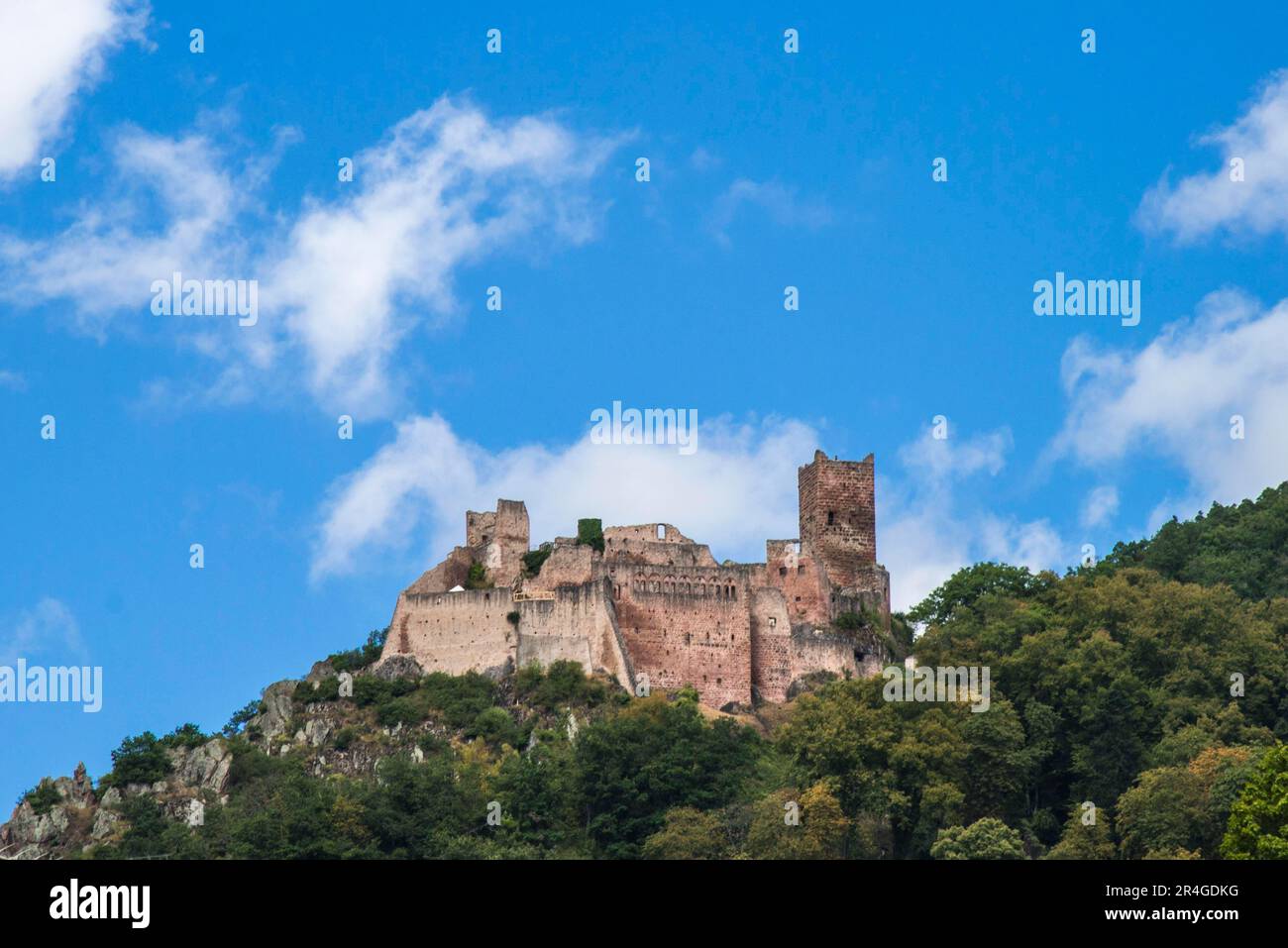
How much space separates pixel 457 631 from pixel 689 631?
854 centimetres

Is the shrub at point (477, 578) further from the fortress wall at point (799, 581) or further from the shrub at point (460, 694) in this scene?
the fortress wall at point (799, 581)

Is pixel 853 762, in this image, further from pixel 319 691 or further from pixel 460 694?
pixel 319 691

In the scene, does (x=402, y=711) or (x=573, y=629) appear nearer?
(x=402, y=711)

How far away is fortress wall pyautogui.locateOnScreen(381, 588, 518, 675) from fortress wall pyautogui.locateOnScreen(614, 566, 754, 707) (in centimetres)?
440

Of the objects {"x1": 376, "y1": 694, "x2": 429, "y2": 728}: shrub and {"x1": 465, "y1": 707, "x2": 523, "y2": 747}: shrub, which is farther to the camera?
{"x1": 376, "y1": 694, "x2": 429, "y2": 728}: shrub

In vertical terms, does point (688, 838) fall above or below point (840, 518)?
below

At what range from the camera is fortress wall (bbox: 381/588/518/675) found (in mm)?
78625

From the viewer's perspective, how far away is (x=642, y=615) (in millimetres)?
79375

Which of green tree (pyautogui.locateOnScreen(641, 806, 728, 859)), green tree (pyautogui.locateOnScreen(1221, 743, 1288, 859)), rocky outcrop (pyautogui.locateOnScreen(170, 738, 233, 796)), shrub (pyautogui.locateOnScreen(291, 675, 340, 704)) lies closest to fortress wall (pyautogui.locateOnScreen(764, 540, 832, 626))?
shrub (pyautogui.locateOnScreen(291, 675, 340, 704))

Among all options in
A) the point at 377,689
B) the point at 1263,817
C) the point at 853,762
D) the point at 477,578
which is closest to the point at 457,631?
the point at 377,689
